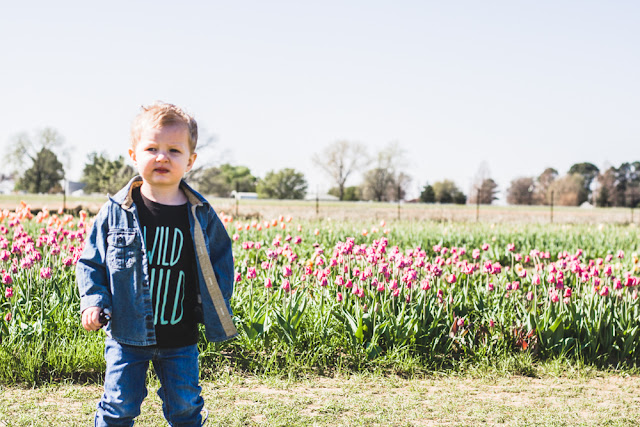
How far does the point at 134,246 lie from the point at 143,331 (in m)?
0.32

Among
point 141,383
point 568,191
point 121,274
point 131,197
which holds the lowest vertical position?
point 141,383

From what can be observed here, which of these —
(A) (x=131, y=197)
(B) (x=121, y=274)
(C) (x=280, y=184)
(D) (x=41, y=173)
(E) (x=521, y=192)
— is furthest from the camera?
(C) (x=280, y=184)

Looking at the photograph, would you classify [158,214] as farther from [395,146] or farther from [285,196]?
[285,196]

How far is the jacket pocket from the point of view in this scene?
235 cm

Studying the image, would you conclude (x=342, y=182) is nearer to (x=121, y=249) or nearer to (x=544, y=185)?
(x=544, y=185)

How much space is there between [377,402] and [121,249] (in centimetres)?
195

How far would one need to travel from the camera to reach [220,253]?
2.57m

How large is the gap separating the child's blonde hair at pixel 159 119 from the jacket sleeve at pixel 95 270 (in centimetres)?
33

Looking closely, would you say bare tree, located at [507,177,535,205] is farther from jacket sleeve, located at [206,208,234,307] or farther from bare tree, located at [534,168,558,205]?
jacket sleeve, located at [206,208,234,307]

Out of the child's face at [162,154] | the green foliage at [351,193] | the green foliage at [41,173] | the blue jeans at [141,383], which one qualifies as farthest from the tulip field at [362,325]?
the green foliage at [351,193]

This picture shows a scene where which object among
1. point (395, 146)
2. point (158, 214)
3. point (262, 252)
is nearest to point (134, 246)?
point (158, 214)

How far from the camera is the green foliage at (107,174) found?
38.2 meters

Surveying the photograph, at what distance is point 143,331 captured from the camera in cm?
232

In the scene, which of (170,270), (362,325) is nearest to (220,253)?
(170,270)
